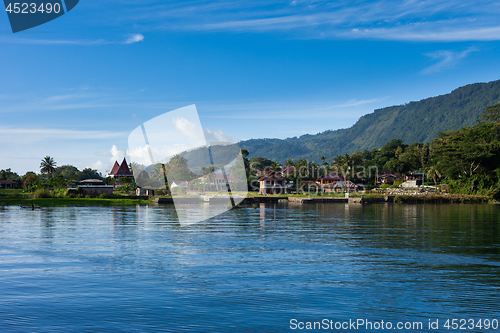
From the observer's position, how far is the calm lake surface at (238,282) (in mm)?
10219

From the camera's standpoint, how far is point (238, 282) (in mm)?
13547

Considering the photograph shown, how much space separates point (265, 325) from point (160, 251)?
11119 millimetres

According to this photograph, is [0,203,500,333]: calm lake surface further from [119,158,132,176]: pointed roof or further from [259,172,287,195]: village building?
[119,158,132,176]: pointed roof

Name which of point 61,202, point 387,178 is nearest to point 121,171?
point 61,202

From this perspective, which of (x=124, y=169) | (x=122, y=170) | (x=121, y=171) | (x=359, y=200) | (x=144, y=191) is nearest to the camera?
(x=359, y=200)

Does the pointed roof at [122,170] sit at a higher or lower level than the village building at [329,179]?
higher

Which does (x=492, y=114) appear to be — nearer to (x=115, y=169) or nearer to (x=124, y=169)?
(x=124, y=169)

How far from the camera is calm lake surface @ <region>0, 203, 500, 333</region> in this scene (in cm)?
1022

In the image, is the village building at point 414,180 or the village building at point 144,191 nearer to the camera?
the village building at point 144,191

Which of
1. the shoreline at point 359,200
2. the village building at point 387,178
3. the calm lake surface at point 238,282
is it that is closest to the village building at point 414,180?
the village building at point 387,178

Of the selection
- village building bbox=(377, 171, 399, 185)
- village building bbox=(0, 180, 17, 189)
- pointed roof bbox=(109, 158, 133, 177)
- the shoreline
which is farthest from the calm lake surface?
village building bbox=(377, 171, 399, 185)

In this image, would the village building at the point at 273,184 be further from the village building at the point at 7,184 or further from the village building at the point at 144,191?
the village building at the point at 7,184

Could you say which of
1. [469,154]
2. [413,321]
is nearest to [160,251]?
[413,321]

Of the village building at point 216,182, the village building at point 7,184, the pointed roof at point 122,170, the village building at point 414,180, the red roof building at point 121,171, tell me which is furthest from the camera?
the pointed roof at point 122,170
